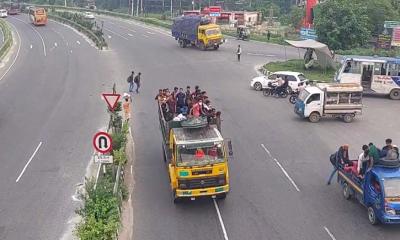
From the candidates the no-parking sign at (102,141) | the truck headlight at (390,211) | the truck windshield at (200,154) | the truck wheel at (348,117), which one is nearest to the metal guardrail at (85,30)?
the truck wheel at (348,117)

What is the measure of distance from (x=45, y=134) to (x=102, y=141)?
10.8 m

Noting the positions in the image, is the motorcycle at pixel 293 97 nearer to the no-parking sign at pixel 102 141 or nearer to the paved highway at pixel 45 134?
the paved highway at pixel 45 134

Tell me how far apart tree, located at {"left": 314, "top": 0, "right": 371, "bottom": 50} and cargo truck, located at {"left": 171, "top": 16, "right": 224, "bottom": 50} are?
10.2 m

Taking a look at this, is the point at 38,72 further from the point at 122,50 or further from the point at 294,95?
the point at 294,95

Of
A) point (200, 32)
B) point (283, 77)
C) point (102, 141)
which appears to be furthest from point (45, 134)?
point (200, 32)

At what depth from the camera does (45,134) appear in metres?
25.7

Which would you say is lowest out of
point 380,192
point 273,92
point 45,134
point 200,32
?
point 45,134

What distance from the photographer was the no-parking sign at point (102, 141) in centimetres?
1580

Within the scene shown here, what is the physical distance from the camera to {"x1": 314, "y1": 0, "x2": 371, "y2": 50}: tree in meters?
49.9

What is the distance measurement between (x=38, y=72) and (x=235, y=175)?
94.0 feet

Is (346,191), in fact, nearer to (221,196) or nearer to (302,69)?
(221,196)

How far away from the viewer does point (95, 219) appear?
14.1 m

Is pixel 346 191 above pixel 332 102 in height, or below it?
below

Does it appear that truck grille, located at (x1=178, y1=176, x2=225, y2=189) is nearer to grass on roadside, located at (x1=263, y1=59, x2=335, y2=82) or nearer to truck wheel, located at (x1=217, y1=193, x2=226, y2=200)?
truck wheel, located at (x1=217, y1=193, x2=226, y2=200)
